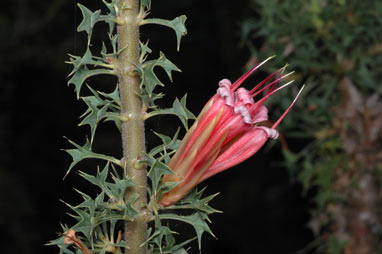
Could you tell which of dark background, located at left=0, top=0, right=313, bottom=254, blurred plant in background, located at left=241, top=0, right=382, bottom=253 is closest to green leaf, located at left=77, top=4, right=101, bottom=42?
blurred plant in background, located at left=241, top=0, right=382, bottom=253

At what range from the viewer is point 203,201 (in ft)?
1.83

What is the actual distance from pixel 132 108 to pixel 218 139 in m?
0.09

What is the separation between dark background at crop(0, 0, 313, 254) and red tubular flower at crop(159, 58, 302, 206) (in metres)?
1.62

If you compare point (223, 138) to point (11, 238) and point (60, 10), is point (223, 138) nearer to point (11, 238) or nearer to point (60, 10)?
point (11, 238)

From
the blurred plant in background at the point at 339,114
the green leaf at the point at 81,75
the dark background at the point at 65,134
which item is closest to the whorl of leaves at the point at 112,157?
the green leaf at the point at 81,75

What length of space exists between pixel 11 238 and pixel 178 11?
140 cm

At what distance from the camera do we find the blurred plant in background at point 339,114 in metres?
1.29

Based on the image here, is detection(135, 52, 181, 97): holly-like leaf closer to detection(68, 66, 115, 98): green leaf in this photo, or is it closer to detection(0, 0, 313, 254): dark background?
detection(68, 66, 115, 98): green leaf

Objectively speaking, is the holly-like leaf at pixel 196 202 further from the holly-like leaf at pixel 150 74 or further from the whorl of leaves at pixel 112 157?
the holly-like leaf at pixel 150 74

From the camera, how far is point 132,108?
1.74ft

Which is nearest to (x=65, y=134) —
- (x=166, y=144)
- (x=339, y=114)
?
(x=339, y=114)

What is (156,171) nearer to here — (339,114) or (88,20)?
(88,20)

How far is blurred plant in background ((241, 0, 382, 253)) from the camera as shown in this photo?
1.29m

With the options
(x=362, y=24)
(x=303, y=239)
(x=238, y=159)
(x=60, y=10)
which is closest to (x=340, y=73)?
(x=362, y=24)
